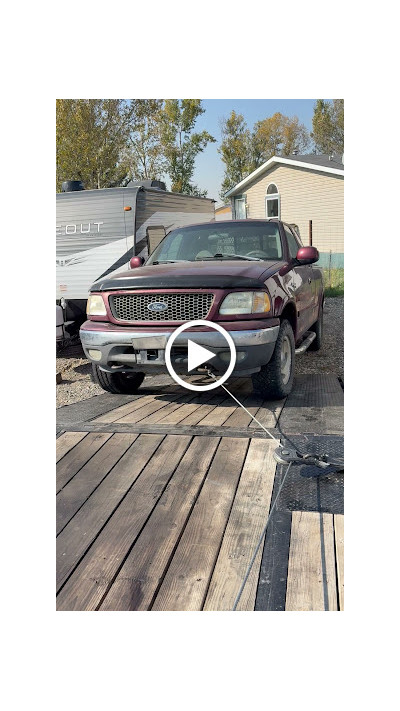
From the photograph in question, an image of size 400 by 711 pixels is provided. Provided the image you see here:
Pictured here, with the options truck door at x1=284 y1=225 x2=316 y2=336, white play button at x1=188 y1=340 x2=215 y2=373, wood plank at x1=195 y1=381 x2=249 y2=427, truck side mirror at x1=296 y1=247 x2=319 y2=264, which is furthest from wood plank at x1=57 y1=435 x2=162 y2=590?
truck side mirror at x1=296 y1=247 x2=319 y2=264

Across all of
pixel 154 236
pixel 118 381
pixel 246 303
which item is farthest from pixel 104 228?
pixel 246 303

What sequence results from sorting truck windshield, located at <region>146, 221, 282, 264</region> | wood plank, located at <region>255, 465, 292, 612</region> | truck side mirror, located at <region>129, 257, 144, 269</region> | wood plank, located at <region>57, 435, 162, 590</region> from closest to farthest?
wood plank, located at <region>255, 465, 292, 612</region> → wood plank, located at <region>57, 435, 162, 590</region> → truck windshield, located at <region>146, 221, 282, 264</region> → truck side mirror, located at <region>129, 257, 144, 269</region>

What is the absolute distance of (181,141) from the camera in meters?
1.98

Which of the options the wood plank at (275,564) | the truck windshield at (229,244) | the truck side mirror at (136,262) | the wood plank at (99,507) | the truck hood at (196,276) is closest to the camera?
the wood plank at (275,564)

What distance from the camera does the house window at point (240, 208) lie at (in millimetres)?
2145

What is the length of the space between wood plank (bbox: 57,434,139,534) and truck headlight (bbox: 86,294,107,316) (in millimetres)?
495

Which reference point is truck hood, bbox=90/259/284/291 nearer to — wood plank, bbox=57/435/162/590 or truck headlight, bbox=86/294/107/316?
truck headlight, bbox=86/294/107/316

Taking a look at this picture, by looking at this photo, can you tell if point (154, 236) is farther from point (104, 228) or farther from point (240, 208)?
point (104, 228)

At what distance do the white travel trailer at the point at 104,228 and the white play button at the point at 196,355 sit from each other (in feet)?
1.41

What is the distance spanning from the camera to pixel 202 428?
2.08 m

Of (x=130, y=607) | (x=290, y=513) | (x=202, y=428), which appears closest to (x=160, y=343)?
(x=202, y=428)

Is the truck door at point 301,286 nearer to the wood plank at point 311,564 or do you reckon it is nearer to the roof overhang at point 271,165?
the roof overhang at point 271,165

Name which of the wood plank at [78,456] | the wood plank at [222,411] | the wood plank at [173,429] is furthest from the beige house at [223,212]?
the wood plank at [78,456]

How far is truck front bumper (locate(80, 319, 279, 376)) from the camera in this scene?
193 cm
